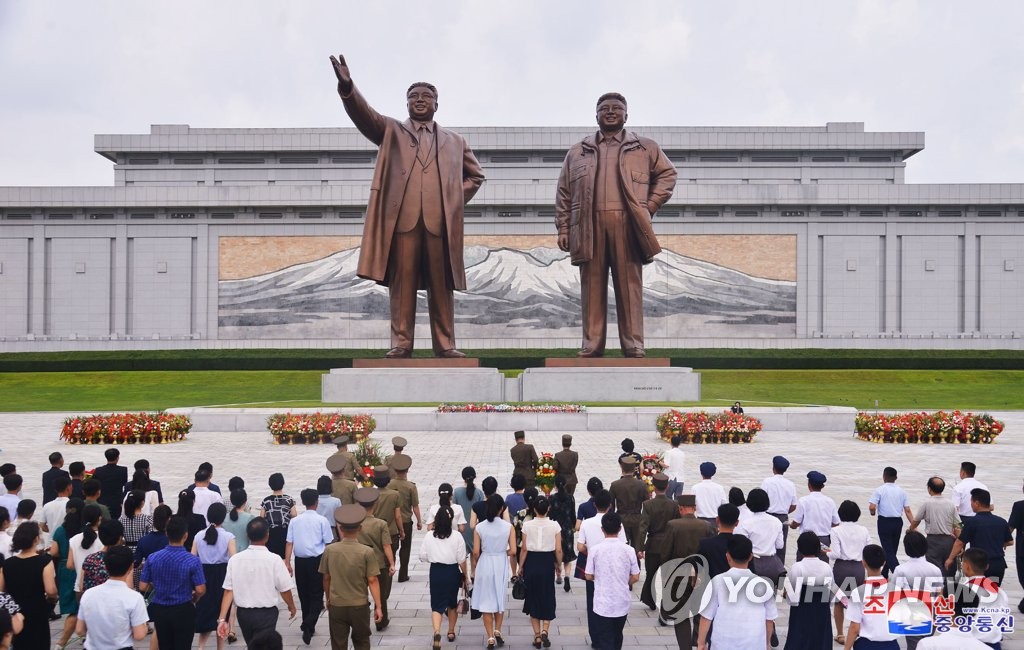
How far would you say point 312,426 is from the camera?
15727 mm

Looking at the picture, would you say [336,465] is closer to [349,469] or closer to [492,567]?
[349,469]

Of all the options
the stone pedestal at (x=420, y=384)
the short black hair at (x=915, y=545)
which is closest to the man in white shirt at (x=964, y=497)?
the short black hair at (x=915, y=545)

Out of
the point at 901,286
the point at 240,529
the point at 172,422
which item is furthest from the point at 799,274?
the point at 240,529

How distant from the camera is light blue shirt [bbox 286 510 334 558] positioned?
5.70 metres

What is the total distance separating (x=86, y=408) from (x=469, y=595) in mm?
20075

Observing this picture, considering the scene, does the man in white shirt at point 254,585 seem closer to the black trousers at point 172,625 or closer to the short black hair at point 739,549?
the black trousers at point 172,625

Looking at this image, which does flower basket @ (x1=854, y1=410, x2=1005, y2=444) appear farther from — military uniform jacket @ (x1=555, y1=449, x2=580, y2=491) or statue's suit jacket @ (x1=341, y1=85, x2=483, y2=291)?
military uniform jacket @ (x1=555, y1=449, x2=580, y2=491)

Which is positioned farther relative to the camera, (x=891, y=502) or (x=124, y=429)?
(x=124, y=429)

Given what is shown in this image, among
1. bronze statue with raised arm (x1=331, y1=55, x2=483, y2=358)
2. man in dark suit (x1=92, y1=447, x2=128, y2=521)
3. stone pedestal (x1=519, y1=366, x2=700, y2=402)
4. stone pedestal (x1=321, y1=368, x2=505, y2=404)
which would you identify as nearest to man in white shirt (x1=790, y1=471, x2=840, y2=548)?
man in dark suit (x1=92, y1=447, x2=128, y2=521)

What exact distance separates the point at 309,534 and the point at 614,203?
14044mm

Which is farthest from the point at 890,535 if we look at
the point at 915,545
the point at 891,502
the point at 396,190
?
the point at 396,190

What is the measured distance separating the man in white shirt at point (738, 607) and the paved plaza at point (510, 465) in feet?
3.92

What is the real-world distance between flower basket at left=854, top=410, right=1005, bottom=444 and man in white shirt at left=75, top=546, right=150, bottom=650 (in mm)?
14776

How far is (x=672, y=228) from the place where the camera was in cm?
3588
